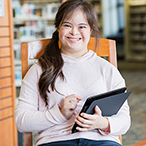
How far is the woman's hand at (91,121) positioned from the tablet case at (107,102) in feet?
0.07

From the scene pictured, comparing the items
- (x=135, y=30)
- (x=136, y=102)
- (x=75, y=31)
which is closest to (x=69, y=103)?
(x=75, y=31)

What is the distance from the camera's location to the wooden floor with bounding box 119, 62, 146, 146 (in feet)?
9.27

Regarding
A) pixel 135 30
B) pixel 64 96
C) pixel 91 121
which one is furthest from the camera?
pixel 135 30

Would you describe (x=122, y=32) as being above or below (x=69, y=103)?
above

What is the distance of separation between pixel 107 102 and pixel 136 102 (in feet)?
10.4

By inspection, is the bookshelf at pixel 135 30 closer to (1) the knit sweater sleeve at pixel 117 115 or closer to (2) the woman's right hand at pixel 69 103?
(1) the knit sweater sleeve at pixel 117 115

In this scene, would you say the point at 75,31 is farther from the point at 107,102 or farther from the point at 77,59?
the point at 107,102

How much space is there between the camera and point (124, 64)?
8.19 metres

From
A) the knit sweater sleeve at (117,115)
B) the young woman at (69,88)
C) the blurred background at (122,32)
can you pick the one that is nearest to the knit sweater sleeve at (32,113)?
the young woman at (69,88)

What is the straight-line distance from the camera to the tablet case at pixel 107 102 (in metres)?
1.12

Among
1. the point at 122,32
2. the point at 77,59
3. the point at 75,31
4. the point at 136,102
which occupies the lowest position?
the point at 136,102

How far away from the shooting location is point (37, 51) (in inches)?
59.5

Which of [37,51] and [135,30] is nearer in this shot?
[37,51]

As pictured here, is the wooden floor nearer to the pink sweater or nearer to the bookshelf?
the pink sweater
